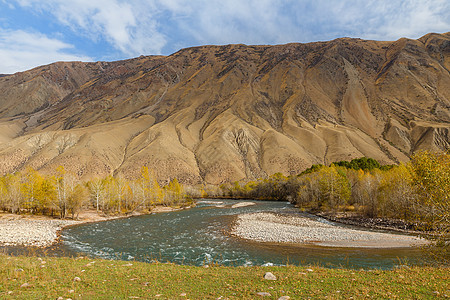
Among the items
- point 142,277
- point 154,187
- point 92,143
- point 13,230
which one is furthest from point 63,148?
point 142,277

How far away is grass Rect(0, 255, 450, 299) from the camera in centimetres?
1037

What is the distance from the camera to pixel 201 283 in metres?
12.6

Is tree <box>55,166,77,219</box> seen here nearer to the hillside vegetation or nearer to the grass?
the grass

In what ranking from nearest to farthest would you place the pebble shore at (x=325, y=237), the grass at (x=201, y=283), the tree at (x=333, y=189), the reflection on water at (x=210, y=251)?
the grass at (x=201, y=283) < the reflection on water at (x=210, y=251) < the pebble shore at (x=325, y=237) < the tree at (x=333, y=189)

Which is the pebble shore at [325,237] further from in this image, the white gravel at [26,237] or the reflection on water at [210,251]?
the white gravel at [26,237]

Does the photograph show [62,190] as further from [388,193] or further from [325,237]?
[388,193]

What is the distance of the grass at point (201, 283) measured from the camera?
34.0ft

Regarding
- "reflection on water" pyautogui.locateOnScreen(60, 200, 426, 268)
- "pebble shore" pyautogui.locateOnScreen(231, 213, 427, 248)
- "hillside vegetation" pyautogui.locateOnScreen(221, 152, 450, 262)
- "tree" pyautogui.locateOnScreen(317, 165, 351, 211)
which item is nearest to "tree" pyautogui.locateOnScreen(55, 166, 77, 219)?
"reflection on water" pyautogui.locateOnScreen(60, 200, 426, 268)

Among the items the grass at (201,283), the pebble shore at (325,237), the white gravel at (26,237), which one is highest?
the grass at (201,283)

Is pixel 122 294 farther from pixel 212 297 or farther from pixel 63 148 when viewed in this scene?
pixel 63 148

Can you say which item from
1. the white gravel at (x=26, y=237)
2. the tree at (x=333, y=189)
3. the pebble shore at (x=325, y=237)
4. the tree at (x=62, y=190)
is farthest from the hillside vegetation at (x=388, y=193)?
the tree at (x=62, y=190)

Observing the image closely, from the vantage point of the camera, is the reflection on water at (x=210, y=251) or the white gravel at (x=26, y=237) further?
the white gravel at (x=26, y=237)

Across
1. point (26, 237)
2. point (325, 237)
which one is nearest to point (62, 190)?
point (26, 237)

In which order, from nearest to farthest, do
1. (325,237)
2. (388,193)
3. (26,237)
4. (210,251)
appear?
(210,251) < (26,237) < (325,237) < (388,193)
